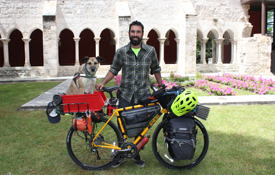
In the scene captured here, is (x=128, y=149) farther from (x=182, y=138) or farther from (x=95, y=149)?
(x=182, y=138)

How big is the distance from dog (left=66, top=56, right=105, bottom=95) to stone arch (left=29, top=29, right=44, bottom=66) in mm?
14979

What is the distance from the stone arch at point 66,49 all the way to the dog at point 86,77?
47.5 feet

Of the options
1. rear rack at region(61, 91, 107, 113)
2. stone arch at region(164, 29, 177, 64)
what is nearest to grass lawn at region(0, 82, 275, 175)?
rear rack at region(61, 91, 107, 113)

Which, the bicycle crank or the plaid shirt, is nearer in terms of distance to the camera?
the bicycle crank

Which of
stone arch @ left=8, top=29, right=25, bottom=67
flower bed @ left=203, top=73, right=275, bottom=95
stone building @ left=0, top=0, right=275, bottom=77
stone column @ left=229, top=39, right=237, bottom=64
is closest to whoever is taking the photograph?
flower bed @ left=203, top=73, right=275, bottom=95

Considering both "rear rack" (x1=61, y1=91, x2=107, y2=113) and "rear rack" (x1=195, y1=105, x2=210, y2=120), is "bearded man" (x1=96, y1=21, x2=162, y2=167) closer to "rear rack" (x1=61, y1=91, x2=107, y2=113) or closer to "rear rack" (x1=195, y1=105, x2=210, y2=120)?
"rear rack" (x1=61, y1=91, x2=107, y2=113)

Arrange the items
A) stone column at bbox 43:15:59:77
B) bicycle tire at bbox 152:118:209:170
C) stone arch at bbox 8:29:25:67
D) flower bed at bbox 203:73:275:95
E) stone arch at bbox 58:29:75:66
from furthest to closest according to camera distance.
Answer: stone arch at bbox 58:29:75:66, stone arch at bbox 8:29:25:67, stone column at bbox 43:15:59:77, flower bed at bbox 203:73:275:95, bicycle tire at bbox 152:118:209:170

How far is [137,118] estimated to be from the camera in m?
2.47

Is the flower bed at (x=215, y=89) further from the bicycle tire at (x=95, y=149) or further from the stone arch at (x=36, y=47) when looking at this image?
the stone arch at (x=36, y=47)

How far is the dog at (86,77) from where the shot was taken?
2.84 m

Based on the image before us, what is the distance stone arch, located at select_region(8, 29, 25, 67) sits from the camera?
52.6 feet

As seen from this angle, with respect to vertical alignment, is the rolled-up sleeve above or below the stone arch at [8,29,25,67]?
below

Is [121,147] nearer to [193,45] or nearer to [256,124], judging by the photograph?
[256,124]

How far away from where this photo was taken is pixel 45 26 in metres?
12.0
